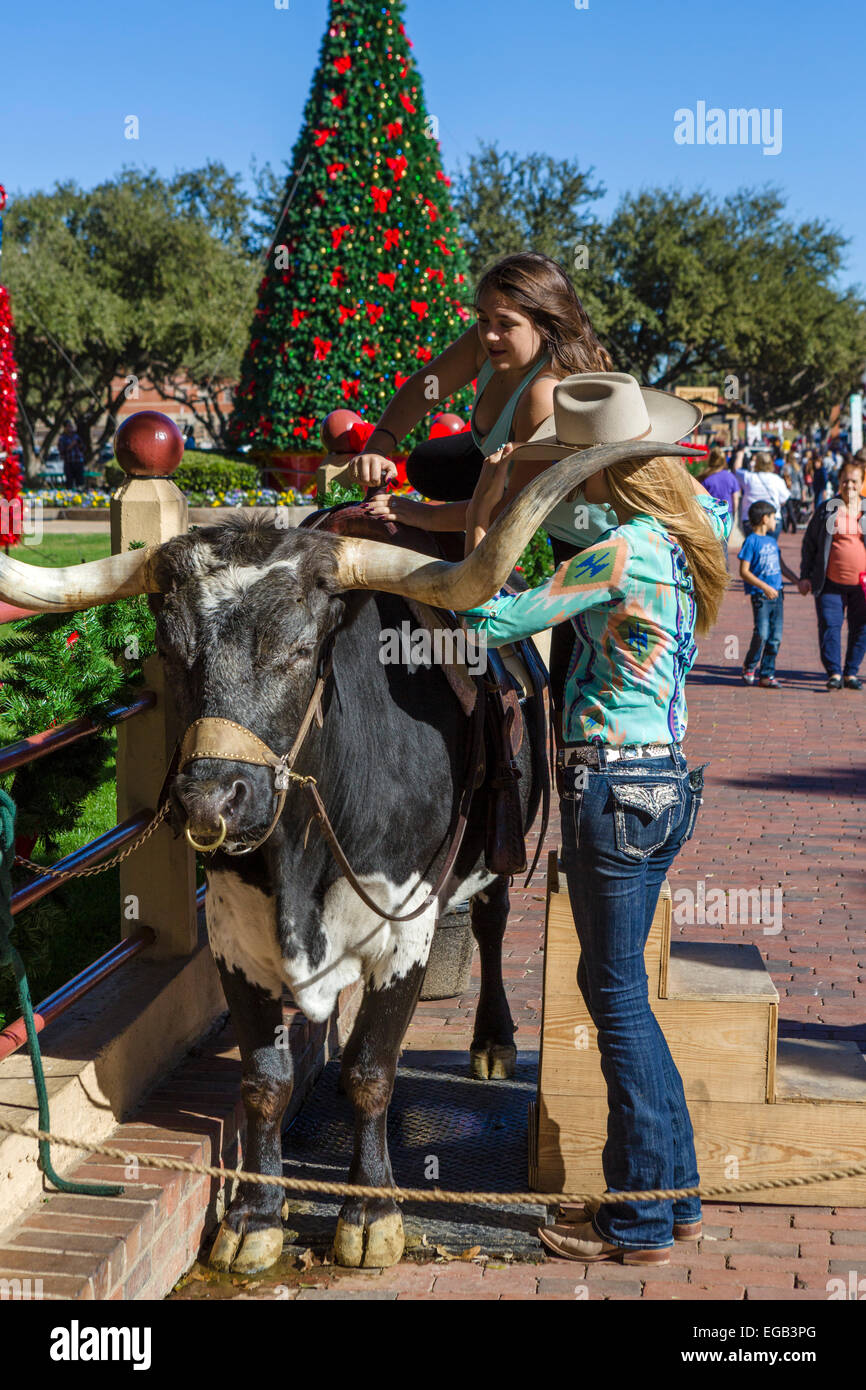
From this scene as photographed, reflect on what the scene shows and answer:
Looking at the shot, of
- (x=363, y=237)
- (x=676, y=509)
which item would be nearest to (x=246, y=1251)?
(x=676, y=509)

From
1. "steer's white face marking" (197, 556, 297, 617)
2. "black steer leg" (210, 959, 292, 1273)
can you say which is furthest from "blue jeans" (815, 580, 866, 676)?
"steer's white face marking" (197, 556, 297, 617)

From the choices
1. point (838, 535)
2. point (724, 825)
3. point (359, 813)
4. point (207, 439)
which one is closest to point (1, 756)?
point (359, 813)

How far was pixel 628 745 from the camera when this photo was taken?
349 centimetres

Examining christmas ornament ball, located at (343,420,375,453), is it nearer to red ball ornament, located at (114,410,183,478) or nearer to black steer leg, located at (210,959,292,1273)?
red ball ornament, located at (114,410,183,478)

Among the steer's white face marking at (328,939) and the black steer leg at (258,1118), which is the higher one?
the steer's white face marking at (328,939)

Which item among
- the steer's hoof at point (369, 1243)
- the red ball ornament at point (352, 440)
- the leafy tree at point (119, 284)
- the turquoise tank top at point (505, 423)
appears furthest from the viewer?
the leafy tree at point (119, 284)

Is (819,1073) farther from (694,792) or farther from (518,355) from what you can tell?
(518,355)

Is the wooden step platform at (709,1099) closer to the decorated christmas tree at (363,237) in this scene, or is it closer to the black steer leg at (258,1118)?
the black steer leg at (258,1118)

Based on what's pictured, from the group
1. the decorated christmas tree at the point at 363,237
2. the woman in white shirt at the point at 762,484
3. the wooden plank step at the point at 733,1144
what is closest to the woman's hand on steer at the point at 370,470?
the wooden plank step at the point at 733,1144

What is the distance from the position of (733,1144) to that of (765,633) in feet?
33.4

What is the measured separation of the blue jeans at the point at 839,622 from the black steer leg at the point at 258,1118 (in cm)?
1053

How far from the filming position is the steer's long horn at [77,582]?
133 inches
